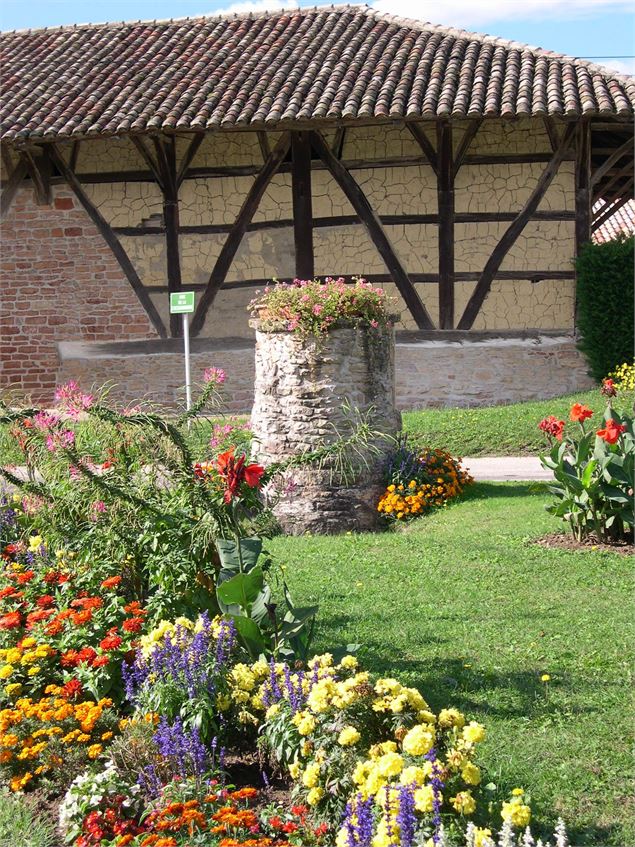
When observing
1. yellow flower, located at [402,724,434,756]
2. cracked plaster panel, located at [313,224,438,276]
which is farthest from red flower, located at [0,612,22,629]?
cracked plaster panel, located at [313,224,438,276]

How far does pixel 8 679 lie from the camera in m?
4.34

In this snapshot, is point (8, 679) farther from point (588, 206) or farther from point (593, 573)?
point (588, 206)

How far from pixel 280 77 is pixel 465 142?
2.68 m

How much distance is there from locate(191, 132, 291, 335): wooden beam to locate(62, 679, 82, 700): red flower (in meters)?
11.2

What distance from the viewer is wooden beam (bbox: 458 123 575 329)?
14195mm

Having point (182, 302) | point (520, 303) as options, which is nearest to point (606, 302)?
point (520, 303)

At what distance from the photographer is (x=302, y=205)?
14602 millimetres

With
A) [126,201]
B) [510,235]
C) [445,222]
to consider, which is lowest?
[510,235]

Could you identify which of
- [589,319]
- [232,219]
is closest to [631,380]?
[589,319]

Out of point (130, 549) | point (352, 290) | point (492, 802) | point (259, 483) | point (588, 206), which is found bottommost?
point (492, 802)

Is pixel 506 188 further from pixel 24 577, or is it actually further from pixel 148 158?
pixel 24 577

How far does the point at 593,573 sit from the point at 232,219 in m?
9.67

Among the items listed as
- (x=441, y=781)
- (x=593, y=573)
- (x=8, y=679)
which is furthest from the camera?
(x=593, y=573)

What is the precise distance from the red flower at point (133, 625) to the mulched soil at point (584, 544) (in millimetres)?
3630
